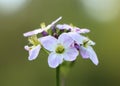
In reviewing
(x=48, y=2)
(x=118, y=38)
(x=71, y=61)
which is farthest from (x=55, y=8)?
(x=71, y=61)

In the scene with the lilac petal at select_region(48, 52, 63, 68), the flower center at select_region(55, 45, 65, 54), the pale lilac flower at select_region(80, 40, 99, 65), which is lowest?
the lilac petal at select_region(48, 52, 63, 68)

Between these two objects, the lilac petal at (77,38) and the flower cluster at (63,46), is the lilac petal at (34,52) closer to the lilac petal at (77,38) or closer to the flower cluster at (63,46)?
the flower cluster at (63,46)

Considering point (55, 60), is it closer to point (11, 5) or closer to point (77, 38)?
point (77, 38)

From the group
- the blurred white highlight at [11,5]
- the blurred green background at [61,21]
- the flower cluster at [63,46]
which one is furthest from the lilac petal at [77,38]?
the blurred white highlight at [11,5]

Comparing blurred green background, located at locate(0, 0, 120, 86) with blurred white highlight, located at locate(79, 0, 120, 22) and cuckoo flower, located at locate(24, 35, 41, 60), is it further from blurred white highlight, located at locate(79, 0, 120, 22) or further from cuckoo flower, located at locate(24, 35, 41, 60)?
cuckoo flower, located at locate(24, 35, 41, 60)

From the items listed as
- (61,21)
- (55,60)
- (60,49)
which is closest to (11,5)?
(61,21)

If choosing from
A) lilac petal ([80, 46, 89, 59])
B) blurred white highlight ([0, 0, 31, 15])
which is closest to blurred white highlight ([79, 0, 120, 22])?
blurred white highlight ([0, 0, 31, 15])

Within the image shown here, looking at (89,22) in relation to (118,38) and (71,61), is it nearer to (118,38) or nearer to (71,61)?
(118,38)
